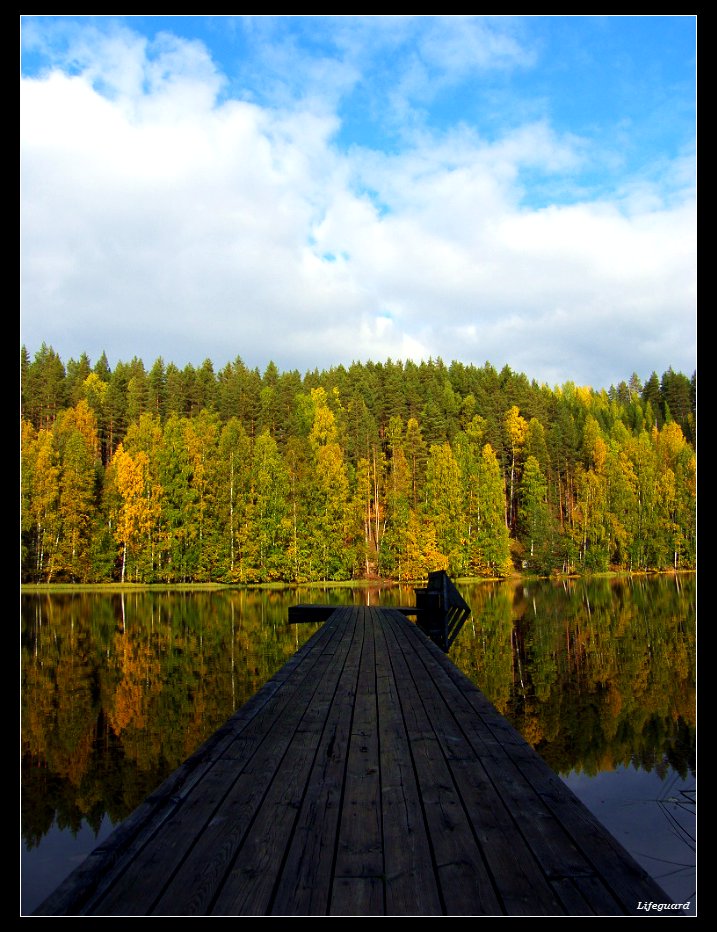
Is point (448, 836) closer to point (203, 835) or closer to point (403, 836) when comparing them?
point (403, 836)

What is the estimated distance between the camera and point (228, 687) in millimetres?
13141

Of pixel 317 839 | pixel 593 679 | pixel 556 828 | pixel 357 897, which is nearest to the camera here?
pixel 357 897

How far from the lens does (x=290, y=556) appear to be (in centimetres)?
4791

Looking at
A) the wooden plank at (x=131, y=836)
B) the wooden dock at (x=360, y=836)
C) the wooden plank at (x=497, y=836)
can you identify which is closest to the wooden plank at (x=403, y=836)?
the wooden dock at (x=360, y=836)

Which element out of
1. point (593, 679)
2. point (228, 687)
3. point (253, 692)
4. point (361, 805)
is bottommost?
point (593, 679)

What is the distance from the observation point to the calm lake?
736 centimetres

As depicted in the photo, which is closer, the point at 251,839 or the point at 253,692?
the point at 251,839

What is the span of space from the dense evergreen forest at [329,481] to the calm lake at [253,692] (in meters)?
22.0

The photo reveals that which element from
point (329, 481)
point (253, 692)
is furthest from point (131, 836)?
point (329, 481)

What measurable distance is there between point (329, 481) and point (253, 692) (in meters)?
37.4

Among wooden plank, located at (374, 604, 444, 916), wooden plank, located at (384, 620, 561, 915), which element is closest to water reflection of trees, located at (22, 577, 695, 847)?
wooden plank, located at (374, 604, 444, 916)

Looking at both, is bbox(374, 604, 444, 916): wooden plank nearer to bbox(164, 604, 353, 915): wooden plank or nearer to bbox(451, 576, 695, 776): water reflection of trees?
bbox(164, 604, 353, 915): wooden plank

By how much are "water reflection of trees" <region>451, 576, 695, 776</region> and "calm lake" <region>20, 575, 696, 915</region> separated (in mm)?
43
